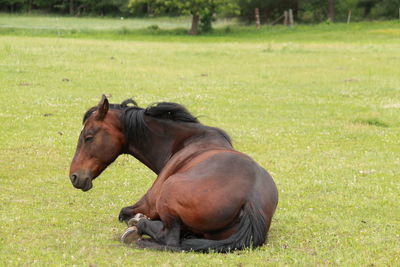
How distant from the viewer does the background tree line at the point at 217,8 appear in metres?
57.6

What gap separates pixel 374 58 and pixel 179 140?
2768 cm

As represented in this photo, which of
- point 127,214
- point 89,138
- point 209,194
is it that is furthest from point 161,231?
point 89,138

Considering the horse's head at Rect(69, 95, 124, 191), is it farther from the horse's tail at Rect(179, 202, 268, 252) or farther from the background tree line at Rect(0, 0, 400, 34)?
the background tree line at Rect(0, 0, 400, 34)

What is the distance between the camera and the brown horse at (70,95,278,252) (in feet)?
23.6

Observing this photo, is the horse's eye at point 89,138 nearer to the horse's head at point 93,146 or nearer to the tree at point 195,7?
the horse's head at point 93,146

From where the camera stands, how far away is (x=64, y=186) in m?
11.5

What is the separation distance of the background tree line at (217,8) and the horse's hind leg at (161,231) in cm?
4926

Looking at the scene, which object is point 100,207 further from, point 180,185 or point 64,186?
point 180,185

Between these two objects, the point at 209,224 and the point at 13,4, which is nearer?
the point at 209,224

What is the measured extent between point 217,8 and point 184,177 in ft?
168

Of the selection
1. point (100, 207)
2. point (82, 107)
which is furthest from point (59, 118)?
point (100, 207)

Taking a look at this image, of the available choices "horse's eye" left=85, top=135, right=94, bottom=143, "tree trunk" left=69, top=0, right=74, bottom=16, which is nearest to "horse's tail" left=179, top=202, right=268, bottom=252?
"horse's eye" left=85, top=135, right=94, bottom=143

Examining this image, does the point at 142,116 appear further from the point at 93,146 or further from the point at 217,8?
the point at 217,8

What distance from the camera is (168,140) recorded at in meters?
8.70
